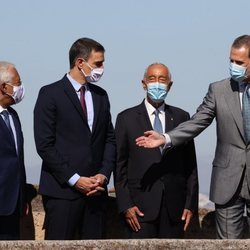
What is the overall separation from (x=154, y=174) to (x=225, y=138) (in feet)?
2.88

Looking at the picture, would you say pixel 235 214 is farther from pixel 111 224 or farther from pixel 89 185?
pixel 111 224

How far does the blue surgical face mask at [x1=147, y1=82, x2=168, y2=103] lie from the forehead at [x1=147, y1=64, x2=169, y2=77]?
0.41 feet

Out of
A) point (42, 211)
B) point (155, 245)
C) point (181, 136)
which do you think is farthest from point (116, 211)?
point (155, 245)

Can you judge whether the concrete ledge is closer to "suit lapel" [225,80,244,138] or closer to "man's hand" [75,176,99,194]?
"man's hand" [75,176,99,194]

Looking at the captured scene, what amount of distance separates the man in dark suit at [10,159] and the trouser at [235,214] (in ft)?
6.07

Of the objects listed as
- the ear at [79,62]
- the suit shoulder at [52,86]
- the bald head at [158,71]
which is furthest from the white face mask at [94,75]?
the bald head at [158,71]

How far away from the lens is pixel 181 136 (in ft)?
30.9

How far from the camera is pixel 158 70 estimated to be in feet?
31.9

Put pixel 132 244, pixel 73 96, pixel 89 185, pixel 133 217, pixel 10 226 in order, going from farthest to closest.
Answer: pixel 133 217
pixel 73 96
pixel 89 185
pixel 10 226
pixel 132 244

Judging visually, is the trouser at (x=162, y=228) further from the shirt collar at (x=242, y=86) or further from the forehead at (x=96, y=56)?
the forehead at (x=96, y=56)

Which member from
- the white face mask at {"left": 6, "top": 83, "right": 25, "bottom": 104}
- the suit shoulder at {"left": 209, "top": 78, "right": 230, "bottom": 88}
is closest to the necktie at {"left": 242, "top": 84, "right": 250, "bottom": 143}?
the suit shoulder at {"left": 209, "top": 78, "right": 230, "bottom": 88}

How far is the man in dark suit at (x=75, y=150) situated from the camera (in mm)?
9344

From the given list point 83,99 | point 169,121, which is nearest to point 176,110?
point 169,121

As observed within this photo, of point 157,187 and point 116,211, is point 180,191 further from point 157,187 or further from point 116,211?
point 116,211
